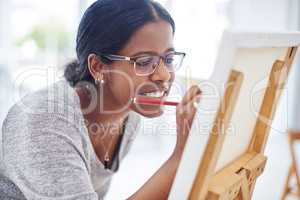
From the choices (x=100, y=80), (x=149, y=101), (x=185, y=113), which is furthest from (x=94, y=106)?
(x=185, y=113)

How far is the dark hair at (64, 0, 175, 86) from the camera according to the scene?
1.03 meters

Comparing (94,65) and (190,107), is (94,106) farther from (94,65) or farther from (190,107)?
(190,107)

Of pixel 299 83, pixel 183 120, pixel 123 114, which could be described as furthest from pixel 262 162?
pixel 299 83

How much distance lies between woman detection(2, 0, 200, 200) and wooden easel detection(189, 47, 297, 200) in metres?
0.07

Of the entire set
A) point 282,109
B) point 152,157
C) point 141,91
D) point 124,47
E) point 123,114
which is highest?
point 124,47

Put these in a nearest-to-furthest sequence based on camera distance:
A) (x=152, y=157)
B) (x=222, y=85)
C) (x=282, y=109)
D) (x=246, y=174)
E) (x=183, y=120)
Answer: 1. (x=222, y=85)
2. (x=183, y=120)
3. (x=246, y=174)
4. (x=152, y=157)
5. (x=282, y=109)

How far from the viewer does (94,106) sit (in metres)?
1.11

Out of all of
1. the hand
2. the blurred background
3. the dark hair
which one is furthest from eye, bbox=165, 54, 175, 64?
the blurred background

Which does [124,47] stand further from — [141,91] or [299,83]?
[299,83]

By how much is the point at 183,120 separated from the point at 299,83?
3724 mm

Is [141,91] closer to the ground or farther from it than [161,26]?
closer to the ground

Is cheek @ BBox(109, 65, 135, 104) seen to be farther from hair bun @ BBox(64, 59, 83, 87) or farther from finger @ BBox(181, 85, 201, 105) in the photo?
finger @ BBox(181, 85, 201, 105)

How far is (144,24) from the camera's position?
102 centimetres

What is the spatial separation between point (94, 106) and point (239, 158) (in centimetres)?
41
